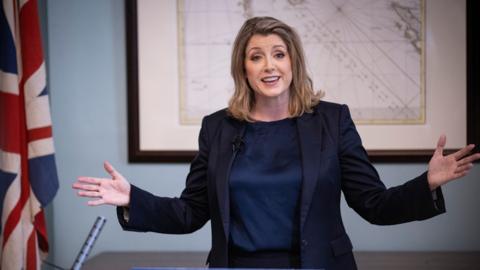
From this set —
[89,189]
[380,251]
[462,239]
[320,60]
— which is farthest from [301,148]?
[462,239]

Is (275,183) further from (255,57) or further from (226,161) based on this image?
(255,57)

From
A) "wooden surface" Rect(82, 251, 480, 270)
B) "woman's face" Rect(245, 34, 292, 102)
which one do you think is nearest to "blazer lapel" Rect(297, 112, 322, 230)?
"woman's face" Rect(245, 34, 292, 102)

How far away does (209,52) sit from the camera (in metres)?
2.90

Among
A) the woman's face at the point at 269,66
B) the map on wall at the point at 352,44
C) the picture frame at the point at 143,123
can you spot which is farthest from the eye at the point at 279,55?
the picture frame at the point at 143,123

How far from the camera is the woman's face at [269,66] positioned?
184 centimetres

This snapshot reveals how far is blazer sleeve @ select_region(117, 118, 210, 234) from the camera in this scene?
1.79 metres

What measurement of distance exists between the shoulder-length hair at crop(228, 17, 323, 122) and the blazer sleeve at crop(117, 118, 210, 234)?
0.54 feet

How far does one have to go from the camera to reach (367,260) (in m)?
2.68

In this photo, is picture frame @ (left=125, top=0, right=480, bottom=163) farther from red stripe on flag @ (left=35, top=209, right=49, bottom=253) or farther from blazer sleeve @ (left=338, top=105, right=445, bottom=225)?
blazer sleeve @ (left=338, top=105, right=445, bottom=225)

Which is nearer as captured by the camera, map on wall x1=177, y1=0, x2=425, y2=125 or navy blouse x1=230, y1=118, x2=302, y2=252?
navy blouse x1=230, y1=118, x2=302, y2=252

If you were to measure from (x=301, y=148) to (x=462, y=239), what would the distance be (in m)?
1.54

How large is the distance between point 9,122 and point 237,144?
1149 millimetres

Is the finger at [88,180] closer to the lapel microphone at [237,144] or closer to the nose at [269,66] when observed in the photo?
the lapel microphone at [237,144]

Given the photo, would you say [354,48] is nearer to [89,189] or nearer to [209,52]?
→ [209,52]
